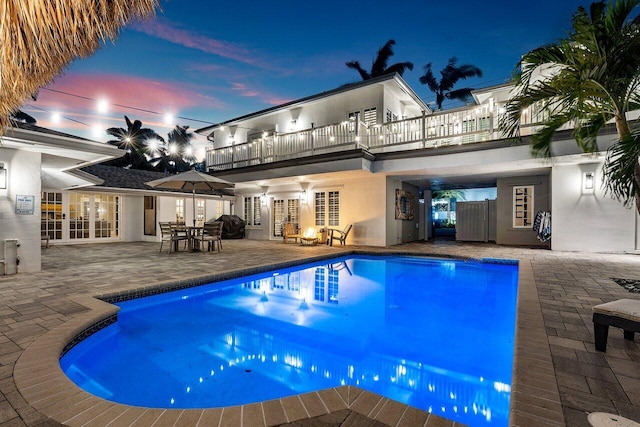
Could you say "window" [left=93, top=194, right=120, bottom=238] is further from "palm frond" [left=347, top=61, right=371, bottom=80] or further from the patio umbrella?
"palm frond" [left=347, top=61, right=371, bottom=80]

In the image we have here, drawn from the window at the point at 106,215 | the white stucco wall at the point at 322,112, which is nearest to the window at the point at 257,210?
the white stucco wall at the point at 322,112

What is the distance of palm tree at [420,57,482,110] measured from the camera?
27938mm

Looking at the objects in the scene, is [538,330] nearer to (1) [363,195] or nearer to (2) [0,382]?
(2) [0,382]

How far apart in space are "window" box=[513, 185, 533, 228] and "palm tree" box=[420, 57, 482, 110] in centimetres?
1732

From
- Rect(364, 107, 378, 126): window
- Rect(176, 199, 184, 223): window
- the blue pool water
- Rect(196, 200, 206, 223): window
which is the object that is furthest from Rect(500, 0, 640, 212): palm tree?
Rect(196, 200, 206, 223): window

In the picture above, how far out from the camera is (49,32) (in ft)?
8.06

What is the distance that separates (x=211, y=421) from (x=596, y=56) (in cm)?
705

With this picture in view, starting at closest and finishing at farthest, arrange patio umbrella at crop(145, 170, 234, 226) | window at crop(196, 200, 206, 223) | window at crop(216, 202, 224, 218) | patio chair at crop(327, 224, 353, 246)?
1. patio umbrella at crop(145, 170, 234, 226)
2. patio chair at crop(327, 224, 353, 246)
3. window at crop(196, 200, 206, 223)
4. window at crop(216, 202, 224, 218)

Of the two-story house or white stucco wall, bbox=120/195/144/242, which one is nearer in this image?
the two-story house

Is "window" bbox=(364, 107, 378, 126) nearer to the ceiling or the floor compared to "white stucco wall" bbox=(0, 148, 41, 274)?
nearer to the ceiling

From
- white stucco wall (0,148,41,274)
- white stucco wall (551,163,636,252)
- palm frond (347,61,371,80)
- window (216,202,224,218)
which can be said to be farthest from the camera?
palm frond (347,61,371,80)

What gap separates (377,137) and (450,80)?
69.9ft

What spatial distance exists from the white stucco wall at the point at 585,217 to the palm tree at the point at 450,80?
19617mm

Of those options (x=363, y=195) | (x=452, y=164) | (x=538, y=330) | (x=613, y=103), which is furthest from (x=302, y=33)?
(x=538, y=330)
